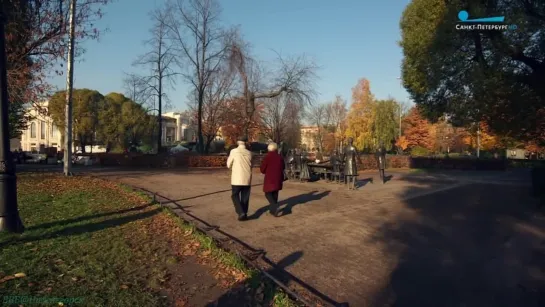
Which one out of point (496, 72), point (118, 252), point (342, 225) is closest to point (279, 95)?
point (496, 72)

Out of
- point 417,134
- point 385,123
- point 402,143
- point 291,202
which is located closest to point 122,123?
point 385,123

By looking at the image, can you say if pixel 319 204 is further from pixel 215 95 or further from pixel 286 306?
pixel 215 95

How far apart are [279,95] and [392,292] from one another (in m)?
25.4

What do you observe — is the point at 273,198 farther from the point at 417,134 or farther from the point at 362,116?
the point at 417,134

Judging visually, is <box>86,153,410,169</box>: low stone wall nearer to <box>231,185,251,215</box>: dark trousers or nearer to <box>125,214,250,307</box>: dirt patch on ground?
<box>231,185,251,215</box>: dark trousers

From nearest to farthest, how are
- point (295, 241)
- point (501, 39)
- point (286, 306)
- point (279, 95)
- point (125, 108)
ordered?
point (286, 306) < point (295, 241) < point (501, 39) < point (279, 95) < point (125, 108)

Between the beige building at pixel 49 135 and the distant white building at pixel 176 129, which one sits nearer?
the beige building at pixel 49 135

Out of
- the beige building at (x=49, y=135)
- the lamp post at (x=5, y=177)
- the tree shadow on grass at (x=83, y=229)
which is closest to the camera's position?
the tree shadow on grass at (x=83, y=229)

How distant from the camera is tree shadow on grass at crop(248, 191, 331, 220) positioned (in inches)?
344

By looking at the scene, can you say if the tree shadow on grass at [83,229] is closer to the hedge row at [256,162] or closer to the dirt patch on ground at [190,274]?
the dirt patch on ground at [190,274]

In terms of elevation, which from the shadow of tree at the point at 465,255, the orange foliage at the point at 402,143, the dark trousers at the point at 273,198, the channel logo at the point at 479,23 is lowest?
the shadow of tree at the point at 465,255

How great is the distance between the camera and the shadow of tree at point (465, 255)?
13.9 feet

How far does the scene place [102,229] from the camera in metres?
6.70

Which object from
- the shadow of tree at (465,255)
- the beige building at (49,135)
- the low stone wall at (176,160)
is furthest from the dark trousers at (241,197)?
the beige building at (49,135)
